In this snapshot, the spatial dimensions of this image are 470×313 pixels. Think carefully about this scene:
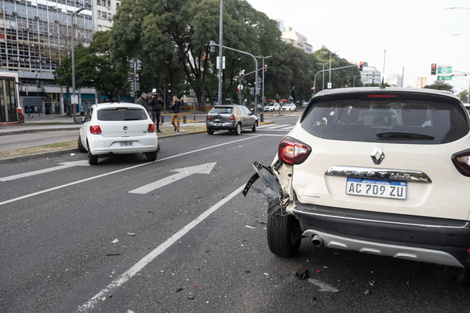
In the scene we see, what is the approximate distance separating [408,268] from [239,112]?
17709 mm

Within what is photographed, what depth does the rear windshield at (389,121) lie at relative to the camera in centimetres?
320

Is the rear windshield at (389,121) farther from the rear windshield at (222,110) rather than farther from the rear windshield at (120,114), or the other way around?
the rear windshield at (222,110)

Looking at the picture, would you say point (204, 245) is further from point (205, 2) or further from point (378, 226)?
point (205, 2)

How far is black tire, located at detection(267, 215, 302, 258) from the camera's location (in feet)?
13.1

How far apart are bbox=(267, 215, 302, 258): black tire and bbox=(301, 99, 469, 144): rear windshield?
0.96m

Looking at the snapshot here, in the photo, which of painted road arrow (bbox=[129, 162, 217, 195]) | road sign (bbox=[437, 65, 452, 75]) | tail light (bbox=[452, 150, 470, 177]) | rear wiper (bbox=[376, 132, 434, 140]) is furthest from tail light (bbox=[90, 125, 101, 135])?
road sign (bbox=[437, 65, 452, 75])

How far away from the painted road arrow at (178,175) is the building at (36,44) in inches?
1933

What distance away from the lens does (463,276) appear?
11.6ft

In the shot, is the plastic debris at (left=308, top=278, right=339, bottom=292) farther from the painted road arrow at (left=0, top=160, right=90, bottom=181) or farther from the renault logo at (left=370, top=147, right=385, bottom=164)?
the painted road arrow at (left=0, top=160, right=90, bottom=181)

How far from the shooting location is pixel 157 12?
44.4 meters

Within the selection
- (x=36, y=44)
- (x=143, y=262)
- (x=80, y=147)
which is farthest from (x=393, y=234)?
(x=36, y=44)

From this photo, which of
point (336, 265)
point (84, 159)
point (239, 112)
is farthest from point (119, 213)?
point (239, 112)

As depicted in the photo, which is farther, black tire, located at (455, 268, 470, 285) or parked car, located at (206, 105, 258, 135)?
parked car, located at (206, 105, 258, 135)

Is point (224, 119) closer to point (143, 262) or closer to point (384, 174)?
point (143, 262)
